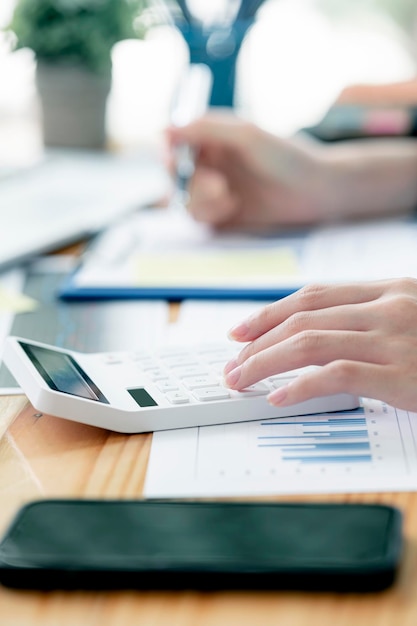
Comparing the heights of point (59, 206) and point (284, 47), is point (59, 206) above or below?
above

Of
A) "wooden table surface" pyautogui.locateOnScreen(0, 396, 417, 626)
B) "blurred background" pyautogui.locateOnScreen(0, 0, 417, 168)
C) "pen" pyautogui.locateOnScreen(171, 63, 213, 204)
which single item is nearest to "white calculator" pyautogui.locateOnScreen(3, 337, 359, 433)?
"wooden table surface" pyautogui.locateOnScreen(0, 396, 417, 626)

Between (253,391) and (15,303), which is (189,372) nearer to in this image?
(253,391)

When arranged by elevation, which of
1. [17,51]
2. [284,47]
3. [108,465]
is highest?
→ [108,465]

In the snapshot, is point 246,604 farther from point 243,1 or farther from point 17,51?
point 17,51

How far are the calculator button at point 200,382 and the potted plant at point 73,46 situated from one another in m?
0.97

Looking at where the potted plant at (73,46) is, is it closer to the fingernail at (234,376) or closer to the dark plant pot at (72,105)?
the dark plant pot at (72,105)

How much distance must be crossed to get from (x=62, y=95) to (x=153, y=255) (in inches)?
24.0

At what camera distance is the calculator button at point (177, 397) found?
22.3 inches

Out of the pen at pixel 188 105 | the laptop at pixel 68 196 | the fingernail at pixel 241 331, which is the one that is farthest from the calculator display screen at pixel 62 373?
the pen at pixel 188 105

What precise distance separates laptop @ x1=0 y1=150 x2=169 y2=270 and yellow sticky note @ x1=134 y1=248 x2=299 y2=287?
13 cm

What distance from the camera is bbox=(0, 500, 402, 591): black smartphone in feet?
1.28

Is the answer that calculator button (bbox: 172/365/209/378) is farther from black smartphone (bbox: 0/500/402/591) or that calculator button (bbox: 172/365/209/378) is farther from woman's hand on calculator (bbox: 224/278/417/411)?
black smartphone (bbox: 0/500/402/591)

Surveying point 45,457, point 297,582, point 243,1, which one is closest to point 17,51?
point 243,1

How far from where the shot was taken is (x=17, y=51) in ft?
4.68
